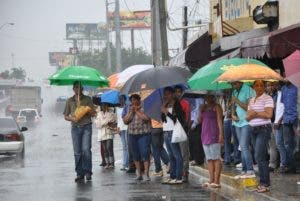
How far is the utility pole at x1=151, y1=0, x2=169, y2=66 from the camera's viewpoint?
24.7m

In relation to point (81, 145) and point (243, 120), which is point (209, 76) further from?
point (81, 145)

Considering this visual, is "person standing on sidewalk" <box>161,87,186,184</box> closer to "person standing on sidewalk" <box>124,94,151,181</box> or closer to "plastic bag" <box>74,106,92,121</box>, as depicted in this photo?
"person standing on sidewalk" <box>124,94,151,181</box>

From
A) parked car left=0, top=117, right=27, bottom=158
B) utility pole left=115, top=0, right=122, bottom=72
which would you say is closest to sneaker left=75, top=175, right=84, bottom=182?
parked car left=0, top=117, right=27, bottom=158

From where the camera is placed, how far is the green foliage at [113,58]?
104812mm

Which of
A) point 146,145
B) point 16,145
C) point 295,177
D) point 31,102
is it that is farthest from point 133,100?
point 31,102

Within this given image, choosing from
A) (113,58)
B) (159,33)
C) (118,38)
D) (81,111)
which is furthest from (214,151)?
(113,58)

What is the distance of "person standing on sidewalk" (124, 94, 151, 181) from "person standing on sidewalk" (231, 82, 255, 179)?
2264mm

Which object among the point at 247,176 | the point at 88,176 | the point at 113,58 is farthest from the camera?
the point at 113,58

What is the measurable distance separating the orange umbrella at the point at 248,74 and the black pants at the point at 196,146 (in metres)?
4.75

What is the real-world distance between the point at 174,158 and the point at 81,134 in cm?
198

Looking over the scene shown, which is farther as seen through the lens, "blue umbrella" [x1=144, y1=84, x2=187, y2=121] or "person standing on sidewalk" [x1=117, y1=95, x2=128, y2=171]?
"person standing on sidewalk" [x1=117, y1=95, x2=128, y2=171]

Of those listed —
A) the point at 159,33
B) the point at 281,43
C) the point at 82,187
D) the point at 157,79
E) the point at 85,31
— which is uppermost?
the point at 85,31

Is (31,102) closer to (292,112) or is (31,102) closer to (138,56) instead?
(138,56)

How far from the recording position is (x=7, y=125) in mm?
23641
